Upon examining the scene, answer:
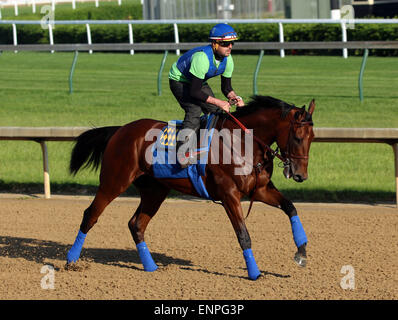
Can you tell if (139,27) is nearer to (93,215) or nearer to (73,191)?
(73,191)

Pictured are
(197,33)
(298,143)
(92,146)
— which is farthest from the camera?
(197,33)

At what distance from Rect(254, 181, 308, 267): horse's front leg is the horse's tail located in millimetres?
1485

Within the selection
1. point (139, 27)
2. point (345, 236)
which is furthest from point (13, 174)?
point (139, 27)

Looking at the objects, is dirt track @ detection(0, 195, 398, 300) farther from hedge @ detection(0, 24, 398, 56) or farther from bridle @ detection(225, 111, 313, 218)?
hedge @ detection(0, 24, 398, 56)

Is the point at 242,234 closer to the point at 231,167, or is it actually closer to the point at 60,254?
the point at 231,167

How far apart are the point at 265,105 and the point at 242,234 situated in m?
0.97

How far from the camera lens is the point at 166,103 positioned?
13.8m

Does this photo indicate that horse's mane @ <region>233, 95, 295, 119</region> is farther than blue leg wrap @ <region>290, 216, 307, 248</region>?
No

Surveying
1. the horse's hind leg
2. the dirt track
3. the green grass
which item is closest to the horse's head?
the dirt track

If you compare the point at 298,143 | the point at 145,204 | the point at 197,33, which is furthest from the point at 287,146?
the point at 197,33

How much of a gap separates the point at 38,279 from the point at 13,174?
178 inches

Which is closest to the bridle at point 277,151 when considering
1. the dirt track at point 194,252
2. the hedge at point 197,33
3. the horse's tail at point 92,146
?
the dirt track at point 194,252

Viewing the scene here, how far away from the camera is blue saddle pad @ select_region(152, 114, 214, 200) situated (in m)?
6.02

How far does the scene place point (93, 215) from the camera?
6391 millimetres
